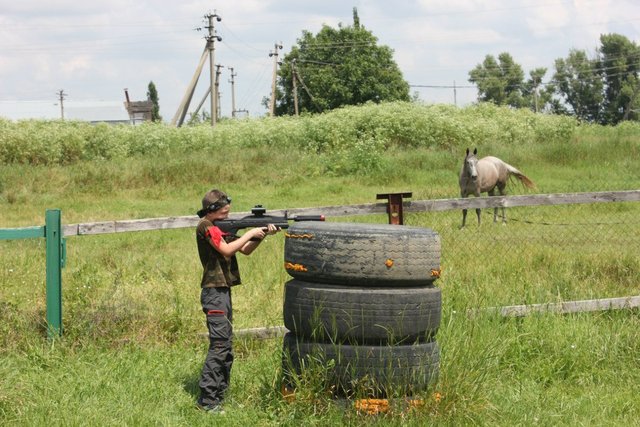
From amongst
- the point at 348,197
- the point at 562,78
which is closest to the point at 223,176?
the point at 348,197

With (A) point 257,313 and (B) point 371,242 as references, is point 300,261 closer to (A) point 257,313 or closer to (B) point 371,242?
(B) point 371,242

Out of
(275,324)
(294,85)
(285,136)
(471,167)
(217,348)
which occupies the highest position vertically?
(294,85)

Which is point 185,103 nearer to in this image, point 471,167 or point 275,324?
point 471,167

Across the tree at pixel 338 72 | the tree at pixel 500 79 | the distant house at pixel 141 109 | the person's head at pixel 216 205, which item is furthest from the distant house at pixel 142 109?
the person's head at pixel 216 205

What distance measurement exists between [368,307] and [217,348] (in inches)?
50.4

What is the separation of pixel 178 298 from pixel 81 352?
1.17m

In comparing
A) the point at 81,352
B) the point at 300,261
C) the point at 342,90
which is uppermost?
the point at 342,90

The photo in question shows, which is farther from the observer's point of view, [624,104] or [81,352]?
[624,104]

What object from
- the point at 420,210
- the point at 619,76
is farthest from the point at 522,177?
the point at 619,76

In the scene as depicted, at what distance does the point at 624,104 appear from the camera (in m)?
94.3

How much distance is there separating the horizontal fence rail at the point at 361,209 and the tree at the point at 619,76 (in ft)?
296

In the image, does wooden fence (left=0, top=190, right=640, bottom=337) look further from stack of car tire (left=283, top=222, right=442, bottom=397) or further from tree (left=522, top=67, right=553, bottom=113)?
tree (left=522, top=67, right=553, bottom=113)

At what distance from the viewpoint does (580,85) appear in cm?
9962

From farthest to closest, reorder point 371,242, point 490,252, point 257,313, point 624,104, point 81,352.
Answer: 1. point 624,104
2. point 490,252
3. point 257,313
4. point 81,352
5. point 371,242
